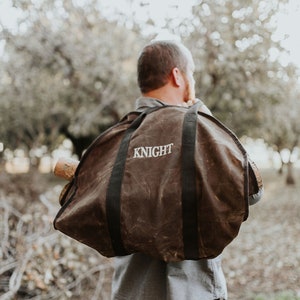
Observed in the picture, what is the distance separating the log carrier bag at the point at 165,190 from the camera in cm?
141

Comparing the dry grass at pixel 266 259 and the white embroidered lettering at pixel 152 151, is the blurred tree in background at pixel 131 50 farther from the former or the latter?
the white embroidered lettering at pixel 152 151

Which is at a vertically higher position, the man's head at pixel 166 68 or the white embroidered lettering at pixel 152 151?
the man's head at pixel 166 68

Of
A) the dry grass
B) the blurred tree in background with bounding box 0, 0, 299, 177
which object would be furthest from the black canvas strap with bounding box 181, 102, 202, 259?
the blurred tree in background with bounding box 0, 0, 299, 177

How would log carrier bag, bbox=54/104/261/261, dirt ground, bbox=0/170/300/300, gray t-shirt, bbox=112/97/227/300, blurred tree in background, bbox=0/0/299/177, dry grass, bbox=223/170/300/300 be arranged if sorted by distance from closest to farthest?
log carrier bag, bbox=54/104/261/261 → gray t-shirt, bbox=112/97/227/300 → dirt ground, bbox=0/170/300/300 → dry grass, bbox=223/170/300/300 → blurred tree in background, bbox=0/0/299/177

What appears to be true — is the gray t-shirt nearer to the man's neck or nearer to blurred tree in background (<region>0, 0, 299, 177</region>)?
the man's neck

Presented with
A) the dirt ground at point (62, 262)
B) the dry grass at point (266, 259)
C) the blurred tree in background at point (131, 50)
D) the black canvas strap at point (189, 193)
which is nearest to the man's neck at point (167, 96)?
the black canvas strap at point (189, 193)

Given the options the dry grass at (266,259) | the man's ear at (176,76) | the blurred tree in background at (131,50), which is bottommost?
the dry grass at (266,259)

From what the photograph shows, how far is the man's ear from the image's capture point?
5.65 feet

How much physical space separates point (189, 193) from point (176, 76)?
53 centimetres

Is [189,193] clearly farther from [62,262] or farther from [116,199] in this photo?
[62,262]

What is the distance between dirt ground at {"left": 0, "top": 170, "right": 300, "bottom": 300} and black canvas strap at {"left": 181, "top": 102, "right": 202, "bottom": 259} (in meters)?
3.41

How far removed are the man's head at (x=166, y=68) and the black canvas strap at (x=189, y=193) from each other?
1.02 ft

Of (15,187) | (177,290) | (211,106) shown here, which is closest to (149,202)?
(177,290)

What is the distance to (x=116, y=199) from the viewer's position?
150 cm
